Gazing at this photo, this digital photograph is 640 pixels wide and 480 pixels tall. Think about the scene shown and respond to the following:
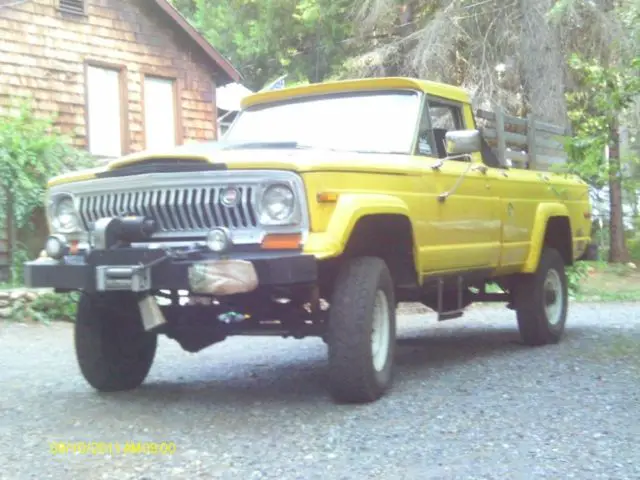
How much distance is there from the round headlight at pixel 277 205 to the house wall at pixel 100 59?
10.8m

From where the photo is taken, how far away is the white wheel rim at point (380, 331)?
568cm

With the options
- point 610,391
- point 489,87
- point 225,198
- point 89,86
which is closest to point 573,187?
point 610,391

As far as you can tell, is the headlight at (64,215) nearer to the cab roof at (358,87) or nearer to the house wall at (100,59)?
the cab roof at (358,87)

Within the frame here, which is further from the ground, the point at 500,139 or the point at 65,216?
the point at 500,139

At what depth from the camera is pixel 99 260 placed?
17.1ft

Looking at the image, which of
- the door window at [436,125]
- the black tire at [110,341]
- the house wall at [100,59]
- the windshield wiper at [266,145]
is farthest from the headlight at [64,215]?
the house wall at [100,59]

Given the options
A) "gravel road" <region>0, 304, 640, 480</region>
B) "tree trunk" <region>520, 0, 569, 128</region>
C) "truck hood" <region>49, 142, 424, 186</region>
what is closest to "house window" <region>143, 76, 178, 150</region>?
"tree trunk" <region>520, 0, 569, 128</region>

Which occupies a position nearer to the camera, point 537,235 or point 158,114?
point 537,235

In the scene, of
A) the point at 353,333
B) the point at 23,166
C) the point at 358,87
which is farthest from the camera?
the point at 23,166

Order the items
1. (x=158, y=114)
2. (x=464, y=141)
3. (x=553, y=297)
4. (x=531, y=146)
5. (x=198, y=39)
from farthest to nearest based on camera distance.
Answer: (x=198, y=39) → (x=158, y=114) → (x=531, y=146) → (x=553, y=297) → (x=464, y=141)

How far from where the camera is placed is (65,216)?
5.90 metres

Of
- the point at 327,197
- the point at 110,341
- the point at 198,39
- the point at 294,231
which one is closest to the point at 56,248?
the point at 110,341

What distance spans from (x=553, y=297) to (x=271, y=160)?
169 inches

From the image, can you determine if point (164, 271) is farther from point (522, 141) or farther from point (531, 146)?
point (531, 146)
